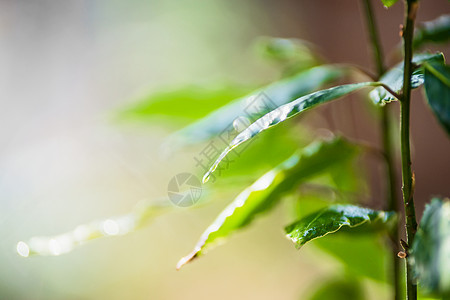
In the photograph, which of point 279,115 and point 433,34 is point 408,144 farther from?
point 433,34

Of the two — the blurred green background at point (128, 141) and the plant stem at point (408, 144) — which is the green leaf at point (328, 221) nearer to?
the plant stem at point (408, 144)

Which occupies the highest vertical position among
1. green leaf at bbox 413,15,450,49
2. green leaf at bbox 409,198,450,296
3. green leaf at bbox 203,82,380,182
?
green leaf at bbox 413,15,450,49

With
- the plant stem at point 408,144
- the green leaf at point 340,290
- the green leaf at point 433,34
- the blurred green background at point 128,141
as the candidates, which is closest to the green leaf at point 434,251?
the plant stem at point 408,144

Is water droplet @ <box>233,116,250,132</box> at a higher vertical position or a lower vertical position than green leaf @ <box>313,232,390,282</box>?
higher

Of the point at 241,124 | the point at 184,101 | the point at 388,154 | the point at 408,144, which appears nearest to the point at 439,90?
the point at 408,144

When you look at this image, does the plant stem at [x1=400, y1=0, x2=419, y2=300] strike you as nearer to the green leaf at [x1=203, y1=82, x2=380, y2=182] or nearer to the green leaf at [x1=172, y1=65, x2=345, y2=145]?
the green leaf at [x1=203, y1=82, x2=380, y2=182]

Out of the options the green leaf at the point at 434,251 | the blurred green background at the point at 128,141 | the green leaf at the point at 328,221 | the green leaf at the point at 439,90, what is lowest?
the green leaf at the point at 434,251

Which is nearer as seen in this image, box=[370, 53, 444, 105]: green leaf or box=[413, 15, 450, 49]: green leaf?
box=[370, 53, 444, 105]: green leaf

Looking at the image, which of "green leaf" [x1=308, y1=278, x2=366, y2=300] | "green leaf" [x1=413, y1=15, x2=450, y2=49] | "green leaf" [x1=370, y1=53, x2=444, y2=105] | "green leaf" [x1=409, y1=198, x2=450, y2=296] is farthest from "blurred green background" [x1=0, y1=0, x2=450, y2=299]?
"green leaf" [x1=409, y1=198, x2=450, y2=296]
